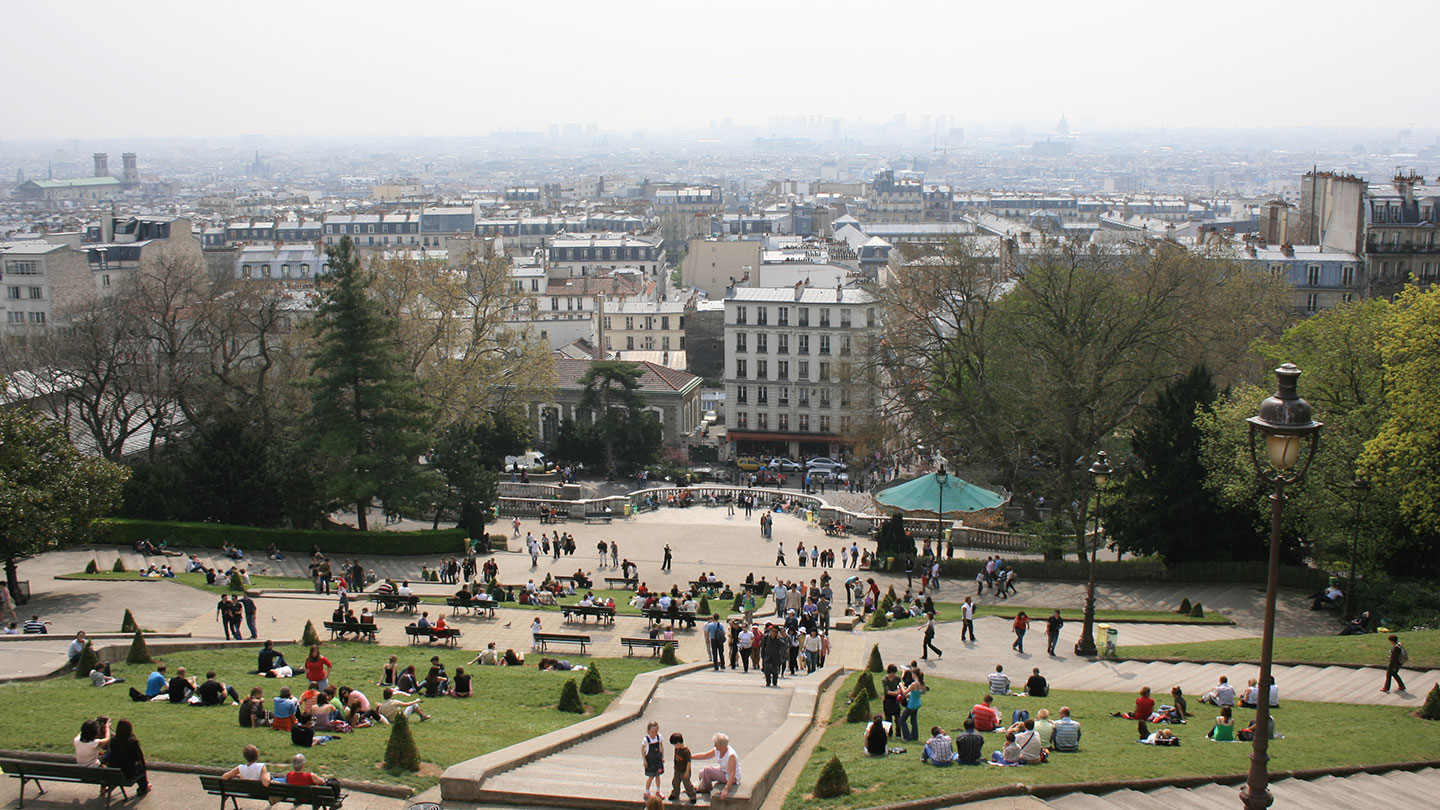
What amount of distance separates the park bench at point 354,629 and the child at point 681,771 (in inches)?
567

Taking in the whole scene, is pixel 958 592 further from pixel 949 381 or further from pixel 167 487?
pixel 167 487

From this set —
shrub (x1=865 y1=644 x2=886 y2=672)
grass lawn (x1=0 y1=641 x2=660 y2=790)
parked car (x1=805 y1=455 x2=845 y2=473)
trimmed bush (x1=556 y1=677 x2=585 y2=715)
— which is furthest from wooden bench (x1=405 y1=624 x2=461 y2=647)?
parked car (x1=805 y1=455 x2=845 y2=473)

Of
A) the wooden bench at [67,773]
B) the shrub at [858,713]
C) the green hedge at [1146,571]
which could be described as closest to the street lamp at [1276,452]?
the shrub at [858,713]

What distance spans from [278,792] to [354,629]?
1343cm

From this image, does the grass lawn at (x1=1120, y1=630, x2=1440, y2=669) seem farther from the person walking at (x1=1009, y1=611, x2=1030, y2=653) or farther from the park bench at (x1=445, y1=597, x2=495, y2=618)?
the park bench at (x1=445, y1=597, x2=495, y2=618)

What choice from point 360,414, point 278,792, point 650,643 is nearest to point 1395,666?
point 650,643

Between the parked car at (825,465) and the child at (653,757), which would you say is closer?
the child at (653,757)

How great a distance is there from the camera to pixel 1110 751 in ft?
61.4

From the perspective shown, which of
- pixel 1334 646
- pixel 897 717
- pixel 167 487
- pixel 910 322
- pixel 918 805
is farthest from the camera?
pixel 910 322

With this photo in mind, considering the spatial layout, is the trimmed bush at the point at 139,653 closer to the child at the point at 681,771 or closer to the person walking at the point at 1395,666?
the child at the point at 681,771

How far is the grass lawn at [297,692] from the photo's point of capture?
1786cm

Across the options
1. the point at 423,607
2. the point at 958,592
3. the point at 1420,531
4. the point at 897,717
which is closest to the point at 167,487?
the point at 423,607

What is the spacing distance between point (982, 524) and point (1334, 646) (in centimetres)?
2191

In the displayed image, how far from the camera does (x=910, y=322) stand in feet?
176
